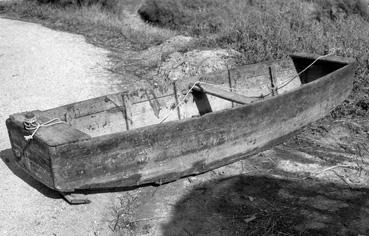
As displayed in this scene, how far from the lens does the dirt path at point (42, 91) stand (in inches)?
201

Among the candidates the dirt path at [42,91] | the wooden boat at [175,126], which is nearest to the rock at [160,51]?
the dirt path at [42,91]

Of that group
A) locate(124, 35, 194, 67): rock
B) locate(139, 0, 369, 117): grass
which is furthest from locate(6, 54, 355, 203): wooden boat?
locate(124, 35, 194, 67): rock

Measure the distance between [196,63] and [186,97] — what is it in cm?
237

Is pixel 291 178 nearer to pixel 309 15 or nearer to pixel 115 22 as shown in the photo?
pixel 309 15

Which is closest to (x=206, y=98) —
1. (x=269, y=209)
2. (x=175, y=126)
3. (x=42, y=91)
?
(x=175, y=126)

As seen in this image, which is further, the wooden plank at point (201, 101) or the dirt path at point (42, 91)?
the wooden plank at point (201, 101)

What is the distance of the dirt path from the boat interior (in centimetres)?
96

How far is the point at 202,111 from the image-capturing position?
7246 mm

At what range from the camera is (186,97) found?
7.05 meters

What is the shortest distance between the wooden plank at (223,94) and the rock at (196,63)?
2075 mm

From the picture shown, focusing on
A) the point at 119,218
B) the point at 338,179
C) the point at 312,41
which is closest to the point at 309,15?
the point at 312,41

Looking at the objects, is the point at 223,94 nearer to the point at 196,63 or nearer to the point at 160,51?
the point at 196,63

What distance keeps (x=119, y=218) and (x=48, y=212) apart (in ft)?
2.43

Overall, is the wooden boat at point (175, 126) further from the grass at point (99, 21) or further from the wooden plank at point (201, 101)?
the grass at point (99, 21)
